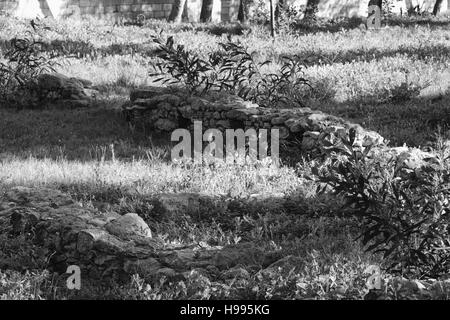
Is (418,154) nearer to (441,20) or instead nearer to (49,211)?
(49,211)

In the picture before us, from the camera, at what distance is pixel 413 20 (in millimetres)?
27328

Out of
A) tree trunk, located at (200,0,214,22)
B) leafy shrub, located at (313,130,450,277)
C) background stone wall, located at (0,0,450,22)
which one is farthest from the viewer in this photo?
tree trunk, located at (200,0,214,22)

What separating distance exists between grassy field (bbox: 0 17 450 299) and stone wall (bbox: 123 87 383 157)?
0.36 metres

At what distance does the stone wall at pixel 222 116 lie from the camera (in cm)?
1063

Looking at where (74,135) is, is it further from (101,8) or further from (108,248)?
(101,8)

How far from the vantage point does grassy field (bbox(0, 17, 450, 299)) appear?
552cm

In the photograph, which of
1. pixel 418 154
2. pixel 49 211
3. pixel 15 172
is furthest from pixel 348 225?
pixel 15 172

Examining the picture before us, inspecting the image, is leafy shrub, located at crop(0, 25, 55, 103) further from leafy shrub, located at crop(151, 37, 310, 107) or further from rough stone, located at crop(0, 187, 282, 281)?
rough stone, located at crop(0, 187, 282, 281)

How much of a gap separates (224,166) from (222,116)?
1950mm

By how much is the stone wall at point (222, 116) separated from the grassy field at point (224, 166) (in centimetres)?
36

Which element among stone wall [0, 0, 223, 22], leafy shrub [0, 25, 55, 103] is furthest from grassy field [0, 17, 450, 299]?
stone wall [0, 0, 223, 22]

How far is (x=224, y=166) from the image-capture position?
9.91m

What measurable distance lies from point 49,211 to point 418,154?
13.9 feet

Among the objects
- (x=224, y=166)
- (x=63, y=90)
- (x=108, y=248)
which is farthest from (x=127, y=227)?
(x=63, y=90)
